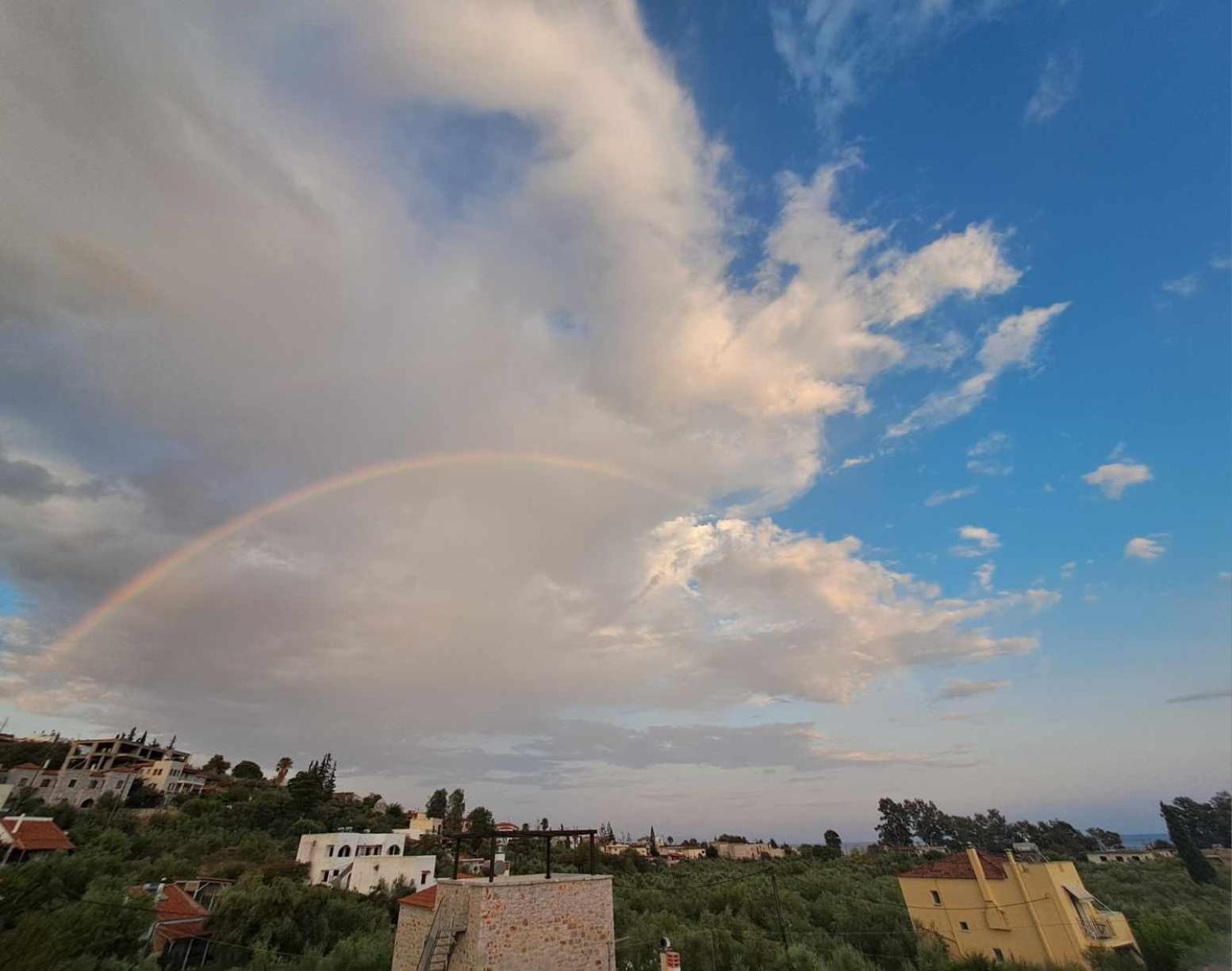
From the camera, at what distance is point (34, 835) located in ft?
128

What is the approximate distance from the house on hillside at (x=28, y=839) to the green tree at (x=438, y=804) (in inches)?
2610

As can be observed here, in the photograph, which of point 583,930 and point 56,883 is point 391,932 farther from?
point 583,930

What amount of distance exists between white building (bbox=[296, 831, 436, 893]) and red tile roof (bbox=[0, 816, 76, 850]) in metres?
17.4

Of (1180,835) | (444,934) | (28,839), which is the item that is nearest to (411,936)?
(444,934)

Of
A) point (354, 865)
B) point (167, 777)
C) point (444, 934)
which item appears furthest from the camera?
point (167, 777)

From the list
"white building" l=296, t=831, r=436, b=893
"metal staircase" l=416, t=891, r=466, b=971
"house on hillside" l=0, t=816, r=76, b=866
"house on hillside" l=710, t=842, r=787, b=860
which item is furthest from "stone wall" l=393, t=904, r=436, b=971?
"house on hillside" l=710, t=842, r=787, b=860

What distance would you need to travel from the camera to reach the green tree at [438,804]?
100688 mm

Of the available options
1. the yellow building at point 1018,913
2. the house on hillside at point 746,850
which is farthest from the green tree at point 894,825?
the yellow building at point 1018,913

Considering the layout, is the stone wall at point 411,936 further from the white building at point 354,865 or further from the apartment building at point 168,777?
the apartment building at point 168,777

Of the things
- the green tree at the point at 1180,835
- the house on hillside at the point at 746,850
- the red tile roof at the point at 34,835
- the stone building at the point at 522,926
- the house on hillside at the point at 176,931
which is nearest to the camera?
the stone building at the point at 522,926

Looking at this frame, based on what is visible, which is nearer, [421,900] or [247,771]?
[421,900]

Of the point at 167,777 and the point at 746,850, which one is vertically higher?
the point at 167,777

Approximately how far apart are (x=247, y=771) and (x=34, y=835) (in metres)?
69.1

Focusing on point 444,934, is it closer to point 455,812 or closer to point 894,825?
point 455,812
